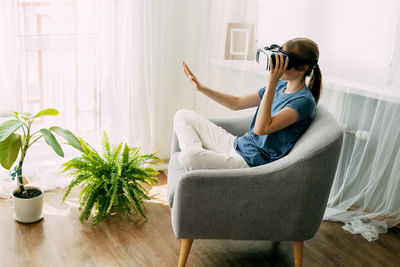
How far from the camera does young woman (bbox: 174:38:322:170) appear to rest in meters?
1.66

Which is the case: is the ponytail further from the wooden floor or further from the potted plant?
the potted plant

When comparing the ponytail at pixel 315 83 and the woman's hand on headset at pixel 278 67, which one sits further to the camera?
the ponytail at pixel 315 83

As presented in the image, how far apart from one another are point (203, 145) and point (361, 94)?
2.93 ft

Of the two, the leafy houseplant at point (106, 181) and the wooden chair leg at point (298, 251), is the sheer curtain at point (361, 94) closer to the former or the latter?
the wooden chair leg at point (298, 251)

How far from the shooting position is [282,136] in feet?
5.78

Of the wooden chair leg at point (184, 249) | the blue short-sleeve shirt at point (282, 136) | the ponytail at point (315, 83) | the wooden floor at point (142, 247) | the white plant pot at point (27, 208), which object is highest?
the ponytail at point (315, 83)

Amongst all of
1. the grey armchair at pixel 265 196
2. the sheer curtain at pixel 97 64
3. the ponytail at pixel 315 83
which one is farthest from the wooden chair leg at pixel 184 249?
the sheer curtain at pixel 97 64

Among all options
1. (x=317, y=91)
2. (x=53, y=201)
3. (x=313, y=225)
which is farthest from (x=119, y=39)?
(x=313, y=225)

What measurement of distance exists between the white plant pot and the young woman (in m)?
0.84

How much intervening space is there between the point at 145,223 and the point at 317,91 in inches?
45.0

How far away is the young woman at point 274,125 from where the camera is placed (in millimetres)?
1662

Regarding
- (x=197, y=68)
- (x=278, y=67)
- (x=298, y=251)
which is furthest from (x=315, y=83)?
(x=197, y=68)

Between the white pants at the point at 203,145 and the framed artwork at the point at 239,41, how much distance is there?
0.91m

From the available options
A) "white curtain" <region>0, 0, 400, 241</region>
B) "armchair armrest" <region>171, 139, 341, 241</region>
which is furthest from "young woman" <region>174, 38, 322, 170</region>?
"white curtain" <region>0, 0, 400, 241</region>
